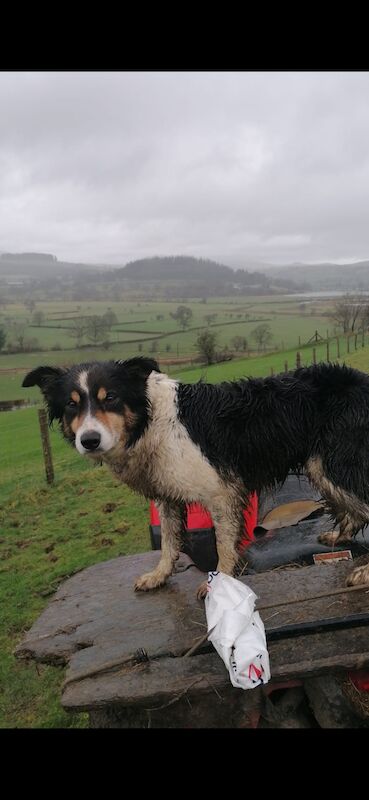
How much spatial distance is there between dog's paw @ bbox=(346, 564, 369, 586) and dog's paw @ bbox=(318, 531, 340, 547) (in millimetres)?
994

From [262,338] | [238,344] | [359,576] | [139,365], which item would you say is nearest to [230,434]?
[139,365]

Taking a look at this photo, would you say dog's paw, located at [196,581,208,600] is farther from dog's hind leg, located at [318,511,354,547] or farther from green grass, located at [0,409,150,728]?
green grass, located at [0,409,150,728]

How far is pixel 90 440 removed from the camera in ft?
12.4

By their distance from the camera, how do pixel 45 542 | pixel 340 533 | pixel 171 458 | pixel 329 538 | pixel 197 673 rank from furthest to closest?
pixel 45 542
pixel 329 538
pixel 340 533
pixel 171 458
pixel 197 673

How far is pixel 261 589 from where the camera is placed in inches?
176

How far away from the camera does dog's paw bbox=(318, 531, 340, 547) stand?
535 centimetres

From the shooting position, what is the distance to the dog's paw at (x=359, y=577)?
4281 millimetres

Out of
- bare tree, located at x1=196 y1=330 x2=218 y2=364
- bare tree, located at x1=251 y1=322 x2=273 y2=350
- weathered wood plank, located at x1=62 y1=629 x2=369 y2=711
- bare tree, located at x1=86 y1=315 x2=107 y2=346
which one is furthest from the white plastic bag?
bare tree, located at x1=86 y1=315 x2=107 y2=346

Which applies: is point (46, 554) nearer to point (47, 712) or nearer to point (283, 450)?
point (47, 712)

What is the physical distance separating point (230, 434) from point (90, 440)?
A: 1.34m

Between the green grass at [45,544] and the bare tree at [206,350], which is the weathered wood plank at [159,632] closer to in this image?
the green grass at [45,544]

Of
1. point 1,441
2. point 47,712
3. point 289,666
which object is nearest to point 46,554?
point 47,712

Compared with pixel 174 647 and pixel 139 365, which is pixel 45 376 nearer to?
pixel 139 365

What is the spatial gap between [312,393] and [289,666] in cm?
222
